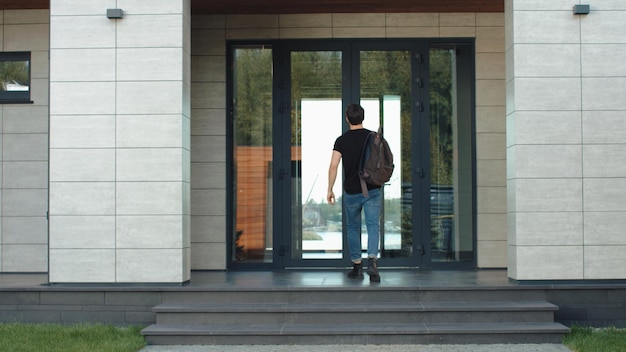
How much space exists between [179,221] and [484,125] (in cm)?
390

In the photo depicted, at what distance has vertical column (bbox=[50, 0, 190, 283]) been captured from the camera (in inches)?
290

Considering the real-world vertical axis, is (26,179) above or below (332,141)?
below

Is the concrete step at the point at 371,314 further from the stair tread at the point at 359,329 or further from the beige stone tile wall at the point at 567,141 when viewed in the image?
the beige stone tile wall at the point at 567,141

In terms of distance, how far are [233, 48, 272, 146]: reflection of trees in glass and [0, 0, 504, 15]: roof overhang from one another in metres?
0.59

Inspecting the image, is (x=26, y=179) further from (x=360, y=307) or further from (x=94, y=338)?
(x=360, y=307)

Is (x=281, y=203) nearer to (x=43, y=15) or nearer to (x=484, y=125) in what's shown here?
(x=484, y=125)

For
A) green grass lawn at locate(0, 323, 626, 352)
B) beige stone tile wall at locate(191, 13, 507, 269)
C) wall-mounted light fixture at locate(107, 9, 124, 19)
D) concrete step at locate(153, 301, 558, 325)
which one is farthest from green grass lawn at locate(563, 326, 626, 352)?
wall-mounted light fixture at locate(107, 9, 124, 19)

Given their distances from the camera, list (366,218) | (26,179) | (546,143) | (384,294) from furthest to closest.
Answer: (26,179)
(366,218)
(546,143)
(384,294)

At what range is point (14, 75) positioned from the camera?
9.33 m

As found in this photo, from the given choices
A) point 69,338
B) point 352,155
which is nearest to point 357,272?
point 352,155

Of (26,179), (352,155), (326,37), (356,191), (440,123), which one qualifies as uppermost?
(326,37)

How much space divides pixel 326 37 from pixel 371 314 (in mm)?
3749

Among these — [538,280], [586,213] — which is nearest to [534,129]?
[586,213]

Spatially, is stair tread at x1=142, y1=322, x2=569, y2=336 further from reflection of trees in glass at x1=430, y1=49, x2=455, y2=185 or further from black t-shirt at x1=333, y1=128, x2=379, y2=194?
reflection of trees in glass at x1=430, y1=49, x2=455, y2=185
